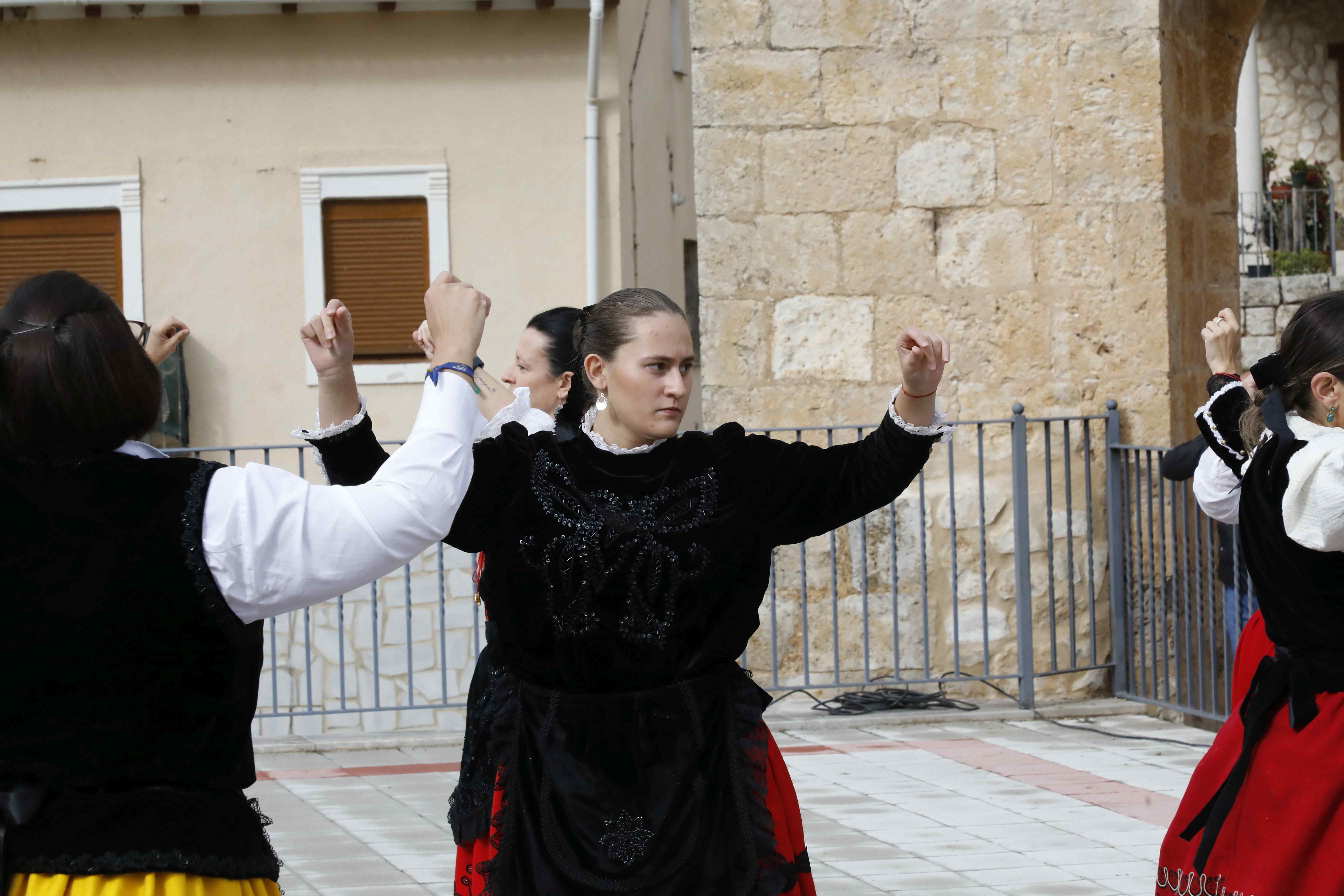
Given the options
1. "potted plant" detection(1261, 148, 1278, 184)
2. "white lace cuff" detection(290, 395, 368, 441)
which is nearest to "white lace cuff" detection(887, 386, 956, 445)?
"white lace cuff" detection(290, 395, 368, 441)

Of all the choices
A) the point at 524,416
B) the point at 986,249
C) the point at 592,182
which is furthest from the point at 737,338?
the point at 592,182

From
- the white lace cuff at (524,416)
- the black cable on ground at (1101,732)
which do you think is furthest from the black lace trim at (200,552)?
the black cable on ground at (1101,732)

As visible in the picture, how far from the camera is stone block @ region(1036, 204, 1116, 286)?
7.18m

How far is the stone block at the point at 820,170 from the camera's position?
732 cm

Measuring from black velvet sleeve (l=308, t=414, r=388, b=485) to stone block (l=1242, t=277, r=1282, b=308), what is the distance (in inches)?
562

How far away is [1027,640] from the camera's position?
7098 mm

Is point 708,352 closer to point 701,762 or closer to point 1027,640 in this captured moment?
point 1027,640

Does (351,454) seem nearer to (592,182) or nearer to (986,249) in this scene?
(986,249)

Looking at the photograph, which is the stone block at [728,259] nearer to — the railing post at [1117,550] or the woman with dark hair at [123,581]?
the railing post at [1117,550]

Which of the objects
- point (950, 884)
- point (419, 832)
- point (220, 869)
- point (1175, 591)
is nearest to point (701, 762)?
point (220, 869)

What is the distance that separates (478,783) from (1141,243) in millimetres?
5312

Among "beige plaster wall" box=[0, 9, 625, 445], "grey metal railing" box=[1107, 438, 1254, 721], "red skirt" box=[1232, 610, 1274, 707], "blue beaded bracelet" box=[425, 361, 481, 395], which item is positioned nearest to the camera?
"blue beaded bracelet" box=[425, 361, 481, 395]

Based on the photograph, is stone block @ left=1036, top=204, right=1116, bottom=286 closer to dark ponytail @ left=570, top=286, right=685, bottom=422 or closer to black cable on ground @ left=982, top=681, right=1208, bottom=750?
black cable on ground @ left=982, top=681, right=1208, bottom=750

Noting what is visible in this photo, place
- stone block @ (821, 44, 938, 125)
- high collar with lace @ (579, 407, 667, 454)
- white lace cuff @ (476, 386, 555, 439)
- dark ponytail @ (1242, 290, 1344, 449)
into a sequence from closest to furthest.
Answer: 1. high collar with lace @ (579, 407, 667, 454)
2. dark ponytail @ (1242, 290, 1344, 449)
3. white lace cuff @ (476, 386, 555, 439)
4. stone block @ (821, 44, 938, 125)
